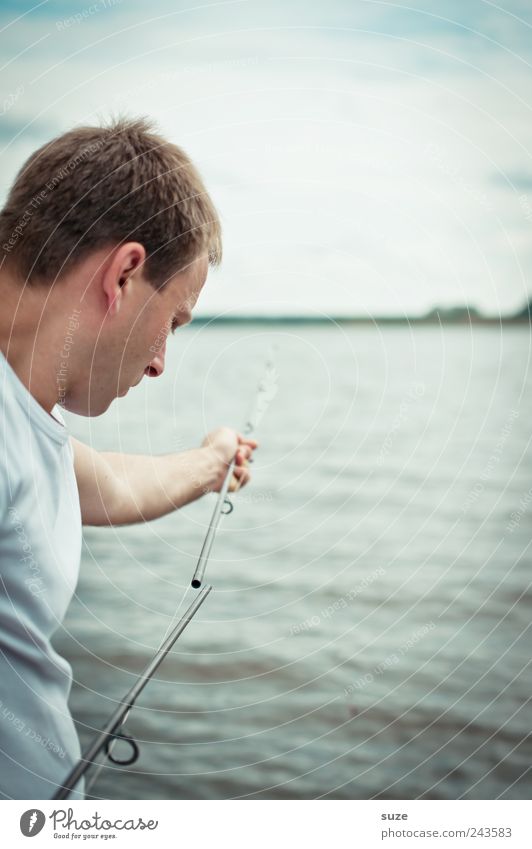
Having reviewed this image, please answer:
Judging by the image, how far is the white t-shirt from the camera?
0.64 metres

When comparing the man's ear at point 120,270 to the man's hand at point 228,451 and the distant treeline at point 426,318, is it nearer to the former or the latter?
the man's hand at point 228,451

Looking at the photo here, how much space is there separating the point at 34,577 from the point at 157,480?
9.2 inches

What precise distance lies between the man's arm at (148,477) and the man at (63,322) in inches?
3.0

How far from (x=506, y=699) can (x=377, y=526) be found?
3.36ft

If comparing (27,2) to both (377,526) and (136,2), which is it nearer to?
(136,2)

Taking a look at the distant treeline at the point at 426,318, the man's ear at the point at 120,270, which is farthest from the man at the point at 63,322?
the distant treeline at the point at 426,318

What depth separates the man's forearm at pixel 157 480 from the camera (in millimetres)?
855

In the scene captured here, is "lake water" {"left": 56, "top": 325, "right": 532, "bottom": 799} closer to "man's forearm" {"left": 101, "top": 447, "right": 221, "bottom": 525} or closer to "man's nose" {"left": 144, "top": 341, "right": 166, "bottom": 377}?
"man's forearm" {"left": 101, "top": 447, "right": 221, "bottom": 525}

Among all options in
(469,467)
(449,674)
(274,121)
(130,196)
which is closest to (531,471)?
(469,467)

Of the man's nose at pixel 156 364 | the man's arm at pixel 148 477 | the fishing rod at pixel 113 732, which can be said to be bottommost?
the fishing rod at pixel 113 732

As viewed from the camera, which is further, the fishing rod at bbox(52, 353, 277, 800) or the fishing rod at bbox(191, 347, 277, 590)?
the fishing rod at bbox(191, 347, 277, 590)

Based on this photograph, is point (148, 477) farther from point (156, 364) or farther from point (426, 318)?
point (426, 318)

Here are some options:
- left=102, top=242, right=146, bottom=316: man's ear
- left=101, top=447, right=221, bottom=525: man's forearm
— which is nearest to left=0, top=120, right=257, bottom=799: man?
left=102, top=242, right=146, bottom=316: man's ear

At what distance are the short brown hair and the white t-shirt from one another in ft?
0.33
